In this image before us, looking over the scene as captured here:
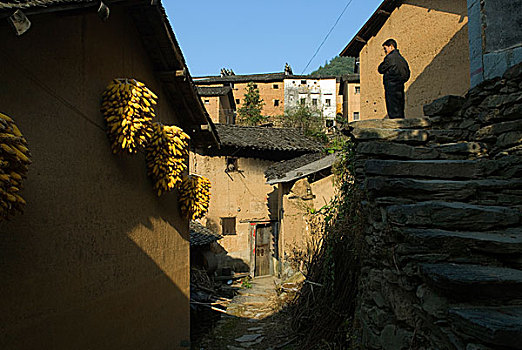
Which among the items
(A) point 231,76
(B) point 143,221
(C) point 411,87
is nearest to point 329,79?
(A) point 231,76

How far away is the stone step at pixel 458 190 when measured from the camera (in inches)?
123

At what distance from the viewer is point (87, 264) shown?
325cm

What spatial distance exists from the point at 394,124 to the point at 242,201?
11.9 m

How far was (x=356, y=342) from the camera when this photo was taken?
416cm

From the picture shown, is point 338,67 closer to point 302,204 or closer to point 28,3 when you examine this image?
point 302,204

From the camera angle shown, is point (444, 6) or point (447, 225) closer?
point (447, 225)

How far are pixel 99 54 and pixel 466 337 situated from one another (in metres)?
3.64

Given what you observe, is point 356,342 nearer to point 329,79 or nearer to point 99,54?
point 99,54

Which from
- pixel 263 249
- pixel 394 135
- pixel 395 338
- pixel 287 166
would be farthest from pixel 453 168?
pixel 263 249

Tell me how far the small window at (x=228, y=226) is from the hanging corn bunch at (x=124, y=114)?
12.6 meters

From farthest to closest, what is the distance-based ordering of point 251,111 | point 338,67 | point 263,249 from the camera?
point 338,67 → point 251,111 → point 263,249

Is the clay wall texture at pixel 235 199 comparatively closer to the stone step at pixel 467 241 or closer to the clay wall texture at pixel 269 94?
the stone step at pixel 467 241

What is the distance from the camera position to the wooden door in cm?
1605

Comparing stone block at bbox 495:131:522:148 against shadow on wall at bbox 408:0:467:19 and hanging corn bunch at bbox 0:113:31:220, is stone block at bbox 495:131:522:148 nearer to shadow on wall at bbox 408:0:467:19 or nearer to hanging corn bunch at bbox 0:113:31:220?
hanging corn bunch at bbox 0:113:31:220
